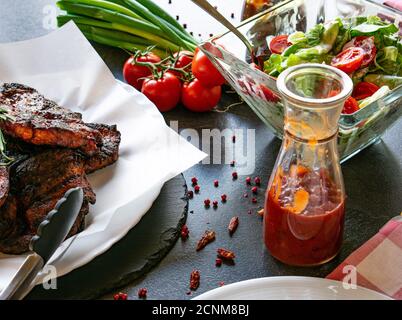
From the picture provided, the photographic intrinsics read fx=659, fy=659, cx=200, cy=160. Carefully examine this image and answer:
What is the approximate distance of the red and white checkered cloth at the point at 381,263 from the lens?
1.43 metres

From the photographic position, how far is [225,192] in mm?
1741

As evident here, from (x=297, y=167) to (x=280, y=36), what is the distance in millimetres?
665

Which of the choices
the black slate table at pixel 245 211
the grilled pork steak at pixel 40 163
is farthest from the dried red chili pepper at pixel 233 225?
the grilled pork steak at pixel 40 163

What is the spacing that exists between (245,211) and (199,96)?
0.47 m

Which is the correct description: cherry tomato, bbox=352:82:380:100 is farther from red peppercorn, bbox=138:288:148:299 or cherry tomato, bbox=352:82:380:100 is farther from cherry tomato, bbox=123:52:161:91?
red peppercorn, bbox=138:288:148:299

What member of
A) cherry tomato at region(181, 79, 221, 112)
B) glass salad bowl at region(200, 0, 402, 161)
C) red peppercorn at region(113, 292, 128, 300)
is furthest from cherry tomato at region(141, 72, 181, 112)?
red peppercorn at region(113, 292, 128, 300)

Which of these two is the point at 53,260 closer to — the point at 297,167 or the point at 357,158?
the point at 297,167

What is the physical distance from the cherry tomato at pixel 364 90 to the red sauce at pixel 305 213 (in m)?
0.43

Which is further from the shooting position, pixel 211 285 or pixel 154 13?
pixel 154 13

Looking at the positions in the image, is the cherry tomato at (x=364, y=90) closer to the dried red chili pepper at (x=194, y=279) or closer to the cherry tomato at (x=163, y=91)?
the cherry tomato at (x=163, y=91)

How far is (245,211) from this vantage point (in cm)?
168

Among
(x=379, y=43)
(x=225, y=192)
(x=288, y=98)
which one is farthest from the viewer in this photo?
(x=379, y=43)

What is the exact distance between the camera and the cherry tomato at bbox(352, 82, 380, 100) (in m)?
1.76
